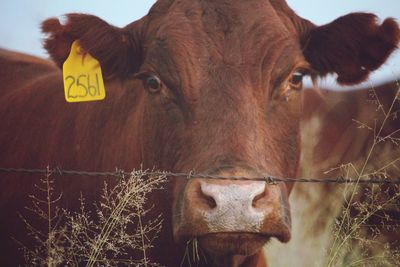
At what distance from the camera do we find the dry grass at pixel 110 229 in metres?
3.24

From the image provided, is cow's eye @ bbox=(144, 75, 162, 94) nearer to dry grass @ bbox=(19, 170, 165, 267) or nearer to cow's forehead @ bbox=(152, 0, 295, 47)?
cow's forehead @ bbox=(152, 0, 295, 47)

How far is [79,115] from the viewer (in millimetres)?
4852

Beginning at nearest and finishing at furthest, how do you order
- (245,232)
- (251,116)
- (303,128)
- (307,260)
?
(245,232), (251,116), (307,260), (303,128)

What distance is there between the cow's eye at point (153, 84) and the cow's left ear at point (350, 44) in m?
1.09

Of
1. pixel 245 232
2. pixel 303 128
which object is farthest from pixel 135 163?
pixel 303 128

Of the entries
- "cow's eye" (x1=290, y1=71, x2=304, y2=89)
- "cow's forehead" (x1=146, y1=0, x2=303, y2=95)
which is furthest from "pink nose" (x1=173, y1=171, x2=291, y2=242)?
"cow's eye" (x1=290, y1=71, x2=304, y2=89)

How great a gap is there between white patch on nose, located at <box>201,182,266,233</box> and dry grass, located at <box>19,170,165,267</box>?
1.31ft

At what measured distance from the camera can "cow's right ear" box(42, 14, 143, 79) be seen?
4.32 metres

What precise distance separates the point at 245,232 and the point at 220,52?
46.2 inches

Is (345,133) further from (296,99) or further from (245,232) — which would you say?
(245,232)

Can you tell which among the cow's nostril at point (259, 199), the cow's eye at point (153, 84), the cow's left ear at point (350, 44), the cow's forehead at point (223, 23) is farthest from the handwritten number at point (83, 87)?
the cow's nostril at point (259, 199)

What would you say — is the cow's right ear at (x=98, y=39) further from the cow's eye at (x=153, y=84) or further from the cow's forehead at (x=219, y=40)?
the cow's eye at (x=153, y=84)

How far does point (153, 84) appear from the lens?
13.0ft

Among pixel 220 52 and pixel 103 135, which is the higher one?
pixel 220 52
